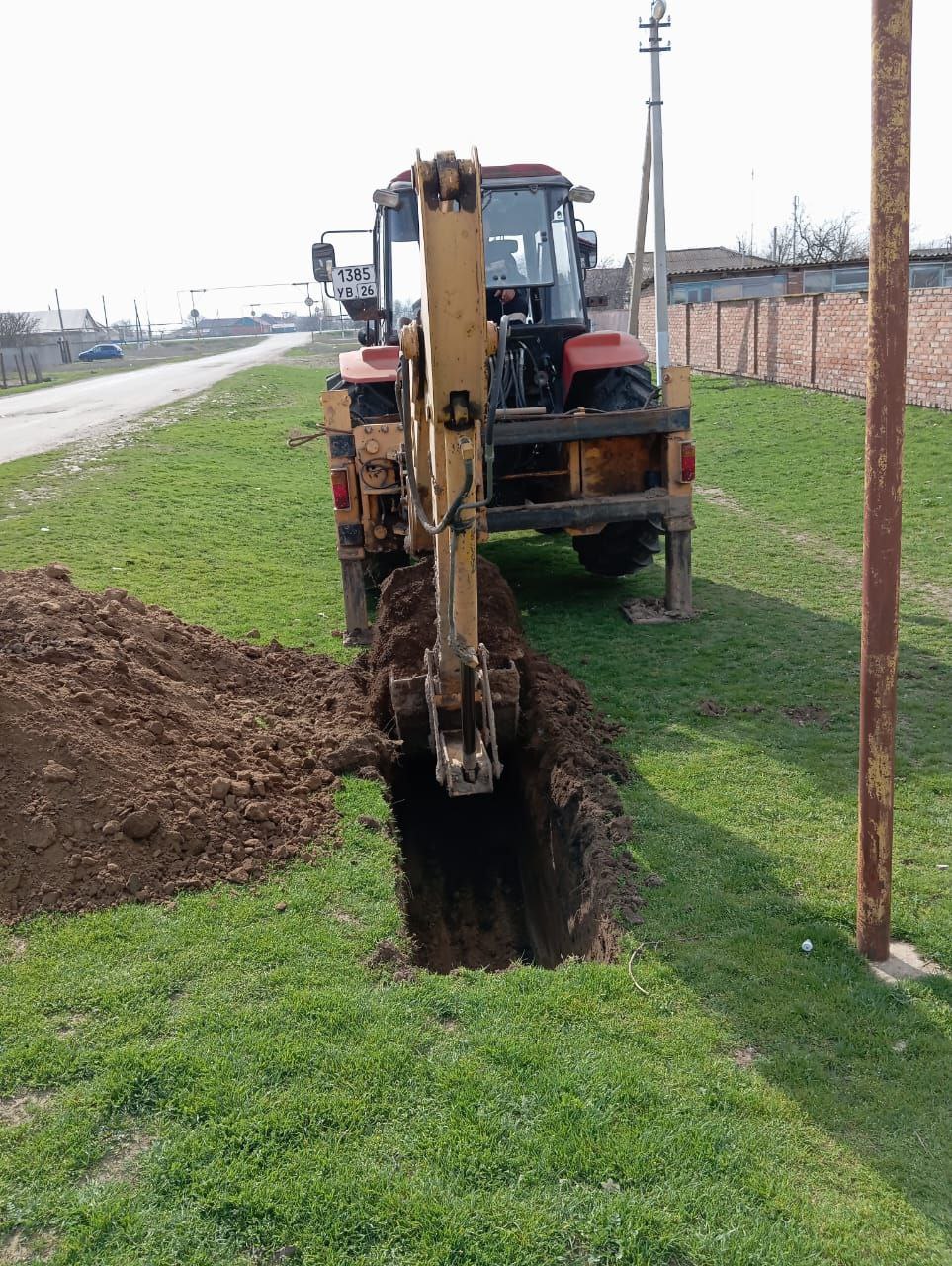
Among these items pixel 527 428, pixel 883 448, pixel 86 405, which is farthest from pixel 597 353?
pixel 86 405

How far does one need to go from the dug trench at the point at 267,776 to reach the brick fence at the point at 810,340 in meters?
11.2

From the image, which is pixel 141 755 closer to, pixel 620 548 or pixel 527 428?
pixel 527 428

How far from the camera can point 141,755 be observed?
556 cm

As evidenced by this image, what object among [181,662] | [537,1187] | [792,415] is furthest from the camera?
[792,415]

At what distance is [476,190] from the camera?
14.1ft

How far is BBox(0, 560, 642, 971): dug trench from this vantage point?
497 cm

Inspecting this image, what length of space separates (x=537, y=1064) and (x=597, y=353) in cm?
641

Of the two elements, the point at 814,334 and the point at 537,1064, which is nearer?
the point at 537,1064

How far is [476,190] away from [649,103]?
16.3 m

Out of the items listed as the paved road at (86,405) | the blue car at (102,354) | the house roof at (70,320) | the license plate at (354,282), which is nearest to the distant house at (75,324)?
the house roof at (70,320)

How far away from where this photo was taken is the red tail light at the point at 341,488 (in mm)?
8117

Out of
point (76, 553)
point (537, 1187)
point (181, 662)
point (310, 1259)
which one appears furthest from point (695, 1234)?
point (76, 553)

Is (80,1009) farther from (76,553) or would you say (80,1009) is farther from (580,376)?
(76,553)

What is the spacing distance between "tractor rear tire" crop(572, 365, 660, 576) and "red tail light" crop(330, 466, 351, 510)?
2.26 metres
